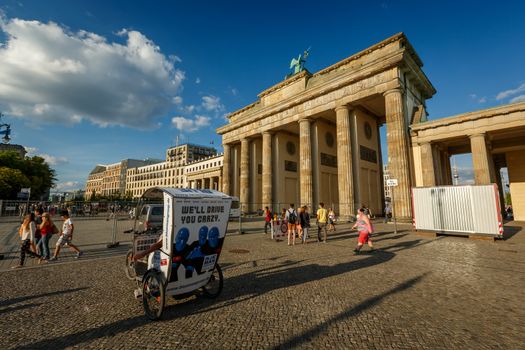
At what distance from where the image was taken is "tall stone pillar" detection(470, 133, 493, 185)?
1944cm

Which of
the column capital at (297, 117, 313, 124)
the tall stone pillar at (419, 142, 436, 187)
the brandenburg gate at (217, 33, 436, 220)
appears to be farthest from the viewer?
the column capital at (297, 117, 313, 124)

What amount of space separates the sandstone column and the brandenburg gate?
0.11 meters

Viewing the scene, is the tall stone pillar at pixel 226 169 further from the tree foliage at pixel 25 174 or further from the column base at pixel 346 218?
the tree foliage at pixel 25 174

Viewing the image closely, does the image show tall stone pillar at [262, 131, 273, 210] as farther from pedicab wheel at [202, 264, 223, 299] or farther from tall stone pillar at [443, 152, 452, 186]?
pedicab wheel at [202, 264, 223, 299]

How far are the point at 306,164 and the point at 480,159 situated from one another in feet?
50.0

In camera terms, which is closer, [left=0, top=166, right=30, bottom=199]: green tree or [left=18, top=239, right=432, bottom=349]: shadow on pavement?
[left=18, top=239, right=432, bottom=349]: shadow on pavement

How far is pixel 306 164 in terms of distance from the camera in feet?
90.4

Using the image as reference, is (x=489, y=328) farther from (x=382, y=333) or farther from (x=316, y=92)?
(x=316, y=92)

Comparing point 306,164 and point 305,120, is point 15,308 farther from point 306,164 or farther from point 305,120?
point 305,120

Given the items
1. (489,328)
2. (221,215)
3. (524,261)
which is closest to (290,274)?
(221,215)

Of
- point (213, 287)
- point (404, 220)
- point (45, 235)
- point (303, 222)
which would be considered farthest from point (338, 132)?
point (45, 235)

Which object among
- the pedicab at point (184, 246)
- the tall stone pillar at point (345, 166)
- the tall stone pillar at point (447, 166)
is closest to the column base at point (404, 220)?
the tall stone pillar at point (345, 166)

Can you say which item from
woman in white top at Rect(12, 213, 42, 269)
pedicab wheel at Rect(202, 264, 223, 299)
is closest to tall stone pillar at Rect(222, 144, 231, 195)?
woman in white top at Rect(12, 213, 42, 269)

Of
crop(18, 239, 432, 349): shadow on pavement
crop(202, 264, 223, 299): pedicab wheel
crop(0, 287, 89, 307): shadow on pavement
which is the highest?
crop(202, 264, 223, 299): pedicab wheel
